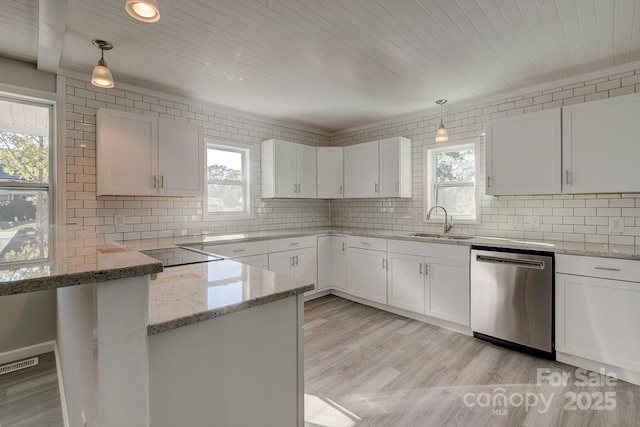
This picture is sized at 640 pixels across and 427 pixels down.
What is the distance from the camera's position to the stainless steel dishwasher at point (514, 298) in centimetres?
257

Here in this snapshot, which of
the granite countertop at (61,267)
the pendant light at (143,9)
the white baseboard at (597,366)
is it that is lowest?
the white baseboard at (597,366)

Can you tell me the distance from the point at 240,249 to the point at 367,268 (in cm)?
158

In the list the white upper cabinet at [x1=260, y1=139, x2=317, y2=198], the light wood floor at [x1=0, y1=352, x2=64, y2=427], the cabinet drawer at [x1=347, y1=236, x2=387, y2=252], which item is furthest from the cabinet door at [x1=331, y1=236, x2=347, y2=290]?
the light wood floor at [x1=0, y1=352, x2=64, y2=427]

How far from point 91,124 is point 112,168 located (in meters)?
0.54

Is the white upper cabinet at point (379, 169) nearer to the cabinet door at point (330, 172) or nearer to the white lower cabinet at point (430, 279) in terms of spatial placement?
the cabinet door at point (330, 172)

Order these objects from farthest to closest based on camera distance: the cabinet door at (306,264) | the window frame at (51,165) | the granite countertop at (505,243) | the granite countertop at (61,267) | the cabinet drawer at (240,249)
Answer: the cabinet door at (306,264), the cabinet drawer at (240,249), the window frame at (51,165), the granite countertop at (505,243), the granite countertop at (61,267)

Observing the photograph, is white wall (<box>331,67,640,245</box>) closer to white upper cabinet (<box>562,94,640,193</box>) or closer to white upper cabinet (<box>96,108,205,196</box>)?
white upper cabinet (<box>562,94,640,193</box>)

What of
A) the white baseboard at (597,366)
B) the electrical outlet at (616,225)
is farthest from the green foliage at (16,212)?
the electrical outlet at (616,225)

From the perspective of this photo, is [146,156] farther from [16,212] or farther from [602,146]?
[602,146]

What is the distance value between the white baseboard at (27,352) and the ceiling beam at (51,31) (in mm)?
2448

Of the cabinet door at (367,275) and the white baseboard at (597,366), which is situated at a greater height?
the cabinet door at (367,275)

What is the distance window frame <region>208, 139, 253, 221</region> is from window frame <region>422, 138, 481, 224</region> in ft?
7.69

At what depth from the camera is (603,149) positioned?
2576 mm

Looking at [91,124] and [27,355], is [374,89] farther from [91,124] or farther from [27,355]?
[27,355]
